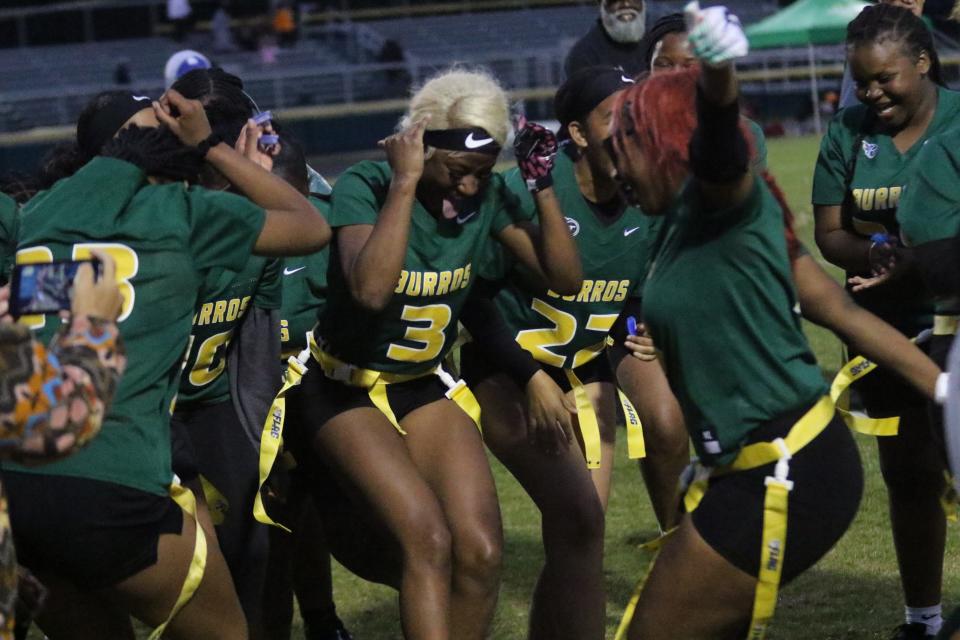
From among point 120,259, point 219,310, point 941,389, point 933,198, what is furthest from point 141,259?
point 933,198

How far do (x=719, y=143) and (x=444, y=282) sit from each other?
1736 mm

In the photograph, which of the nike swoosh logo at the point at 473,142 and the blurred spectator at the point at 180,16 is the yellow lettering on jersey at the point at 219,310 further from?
the blurred spectator at the point at 180,16

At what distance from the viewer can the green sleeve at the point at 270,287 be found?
19.1 ft

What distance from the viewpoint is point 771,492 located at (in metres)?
4.11

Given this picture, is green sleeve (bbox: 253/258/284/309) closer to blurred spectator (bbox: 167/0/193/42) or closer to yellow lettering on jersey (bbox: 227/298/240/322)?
yellow lettering on jersey (bbox: 227/298/240/322)

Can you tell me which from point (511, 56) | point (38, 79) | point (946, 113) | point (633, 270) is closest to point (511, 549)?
point (633, 270)

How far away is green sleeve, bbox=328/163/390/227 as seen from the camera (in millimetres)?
5402

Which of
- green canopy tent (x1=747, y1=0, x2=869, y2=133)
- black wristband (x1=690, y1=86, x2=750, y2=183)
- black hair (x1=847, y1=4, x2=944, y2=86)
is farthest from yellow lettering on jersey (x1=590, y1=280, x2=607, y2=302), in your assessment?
green canopy tent (x1=747, y1=0, x2=869, y2=133)

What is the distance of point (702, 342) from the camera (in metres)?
4.14

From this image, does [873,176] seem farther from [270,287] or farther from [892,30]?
[270,287]

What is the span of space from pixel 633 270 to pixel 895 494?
4.33 feet

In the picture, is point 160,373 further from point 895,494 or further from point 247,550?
point 895,494

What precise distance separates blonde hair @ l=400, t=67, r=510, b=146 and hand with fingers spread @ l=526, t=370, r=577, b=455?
2.86 feet

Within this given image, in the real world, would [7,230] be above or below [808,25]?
above
